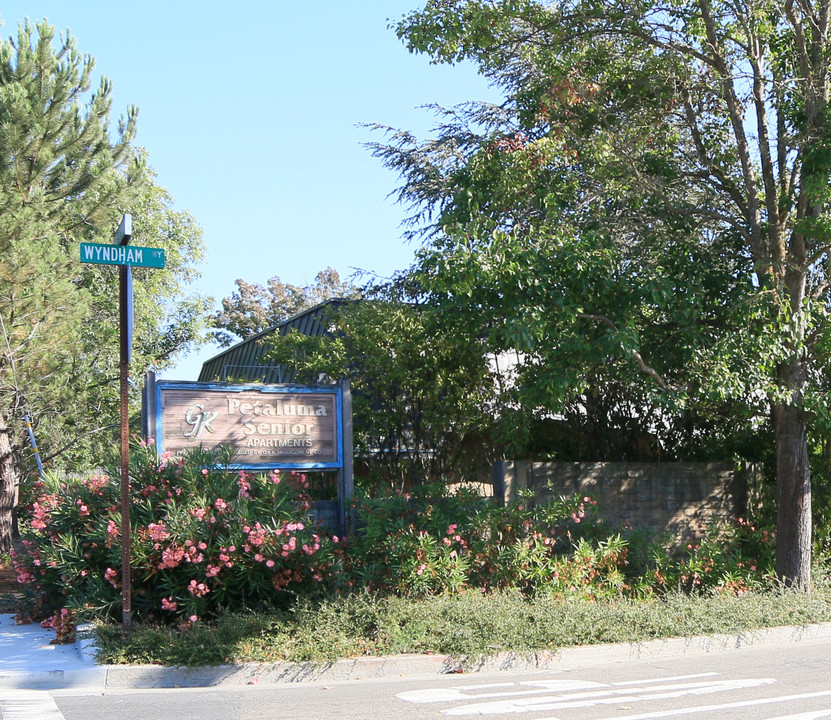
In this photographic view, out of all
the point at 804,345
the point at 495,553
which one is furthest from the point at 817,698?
the point at 804,345

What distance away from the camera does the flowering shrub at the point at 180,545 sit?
9.48 metres

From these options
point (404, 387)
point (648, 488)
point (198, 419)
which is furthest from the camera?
point (404, 387)

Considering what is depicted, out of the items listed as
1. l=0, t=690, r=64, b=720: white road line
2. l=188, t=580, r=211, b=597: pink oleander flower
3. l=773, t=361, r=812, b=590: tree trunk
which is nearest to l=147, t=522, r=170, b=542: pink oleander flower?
l=188, t=580, r=211, b=597: pink oleander flower

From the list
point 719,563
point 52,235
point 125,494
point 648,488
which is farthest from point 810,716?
point 52,235

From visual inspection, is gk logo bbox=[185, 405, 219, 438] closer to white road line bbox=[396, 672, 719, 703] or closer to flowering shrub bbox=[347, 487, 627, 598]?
flowering shrub bbox=[347, 487, 627, 598]

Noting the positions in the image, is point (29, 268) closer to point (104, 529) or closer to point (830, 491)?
point (104, 529)

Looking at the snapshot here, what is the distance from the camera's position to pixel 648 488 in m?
13.4

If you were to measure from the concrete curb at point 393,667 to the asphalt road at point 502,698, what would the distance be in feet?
0.44

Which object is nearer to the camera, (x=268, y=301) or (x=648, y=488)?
(x=648, y=488)

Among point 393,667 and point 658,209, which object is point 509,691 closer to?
point 393,667

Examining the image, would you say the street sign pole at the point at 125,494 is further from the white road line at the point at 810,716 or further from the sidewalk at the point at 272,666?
the white road line at the point at 810,716

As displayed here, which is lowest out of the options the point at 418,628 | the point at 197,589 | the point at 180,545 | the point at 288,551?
the point at 418,628

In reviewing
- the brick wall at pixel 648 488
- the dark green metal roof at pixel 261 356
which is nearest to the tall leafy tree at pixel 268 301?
the dark green metal roof at pixel 261 356

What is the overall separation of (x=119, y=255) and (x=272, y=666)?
432 centimetres
